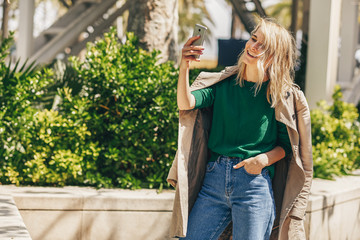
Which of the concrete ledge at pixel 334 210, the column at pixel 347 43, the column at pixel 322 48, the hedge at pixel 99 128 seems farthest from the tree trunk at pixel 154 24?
the column at pixel 347 43

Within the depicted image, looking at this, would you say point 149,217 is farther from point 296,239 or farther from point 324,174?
point 324,174

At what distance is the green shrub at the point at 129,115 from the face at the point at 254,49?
2186mm

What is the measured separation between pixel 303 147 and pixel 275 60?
53 centimetres

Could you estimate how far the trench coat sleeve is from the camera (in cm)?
307

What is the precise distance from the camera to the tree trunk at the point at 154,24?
6.32 metres

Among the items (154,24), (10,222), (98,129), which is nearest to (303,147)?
(10,222)

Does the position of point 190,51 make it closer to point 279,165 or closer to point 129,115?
point 279,165

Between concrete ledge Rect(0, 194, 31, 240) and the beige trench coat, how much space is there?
106 cm

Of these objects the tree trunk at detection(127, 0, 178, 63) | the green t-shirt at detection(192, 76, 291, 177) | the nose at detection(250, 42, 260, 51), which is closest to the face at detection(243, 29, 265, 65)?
the nose at detection(250, 42, 260, 51)

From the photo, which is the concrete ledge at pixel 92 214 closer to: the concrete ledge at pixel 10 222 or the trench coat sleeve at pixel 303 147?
the concrete ledge at pixel 10 222

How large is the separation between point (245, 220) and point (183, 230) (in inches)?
13.9

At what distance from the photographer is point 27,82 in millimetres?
5297

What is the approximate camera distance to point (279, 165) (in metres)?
3.24

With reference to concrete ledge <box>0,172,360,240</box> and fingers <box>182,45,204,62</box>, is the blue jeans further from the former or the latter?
concrete ledge <box>0,172,360,240</box>
